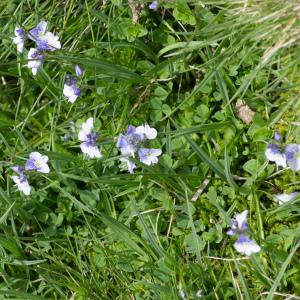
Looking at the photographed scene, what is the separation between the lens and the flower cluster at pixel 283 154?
1.91m

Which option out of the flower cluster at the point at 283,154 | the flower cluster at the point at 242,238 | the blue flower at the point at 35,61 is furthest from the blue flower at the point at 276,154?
the blue flower at the point at 35,61

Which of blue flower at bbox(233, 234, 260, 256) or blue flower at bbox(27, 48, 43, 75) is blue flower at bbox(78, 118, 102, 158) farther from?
blue flower at bbox(233, 234, 260, 256)

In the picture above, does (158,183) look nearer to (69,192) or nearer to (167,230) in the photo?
(167,230)

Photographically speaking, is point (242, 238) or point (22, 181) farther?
point (22, 181)

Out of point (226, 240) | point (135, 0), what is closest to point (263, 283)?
point (226, 240)

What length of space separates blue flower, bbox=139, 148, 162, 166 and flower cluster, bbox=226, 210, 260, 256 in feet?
1.21

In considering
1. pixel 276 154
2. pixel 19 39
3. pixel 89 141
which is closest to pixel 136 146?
pixel 89 141

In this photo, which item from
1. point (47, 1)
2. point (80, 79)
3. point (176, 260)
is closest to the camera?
point (176, 260)

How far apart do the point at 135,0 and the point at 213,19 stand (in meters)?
0.38

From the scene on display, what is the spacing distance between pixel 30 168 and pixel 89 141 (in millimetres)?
222

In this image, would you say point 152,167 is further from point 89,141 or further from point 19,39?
point 19,39

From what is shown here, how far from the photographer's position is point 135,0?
221 cm

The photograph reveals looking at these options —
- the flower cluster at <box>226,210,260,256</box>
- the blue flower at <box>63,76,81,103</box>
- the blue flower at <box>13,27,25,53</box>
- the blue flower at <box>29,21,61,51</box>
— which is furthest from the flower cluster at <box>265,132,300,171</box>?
the blue flower at <box>13,27,25,53</box>

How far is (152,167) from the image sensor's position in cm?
204
